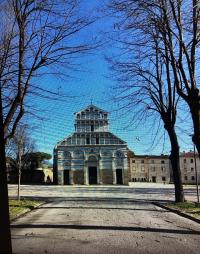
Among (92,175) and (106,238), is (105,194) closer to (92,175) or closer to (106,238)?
(106,238)

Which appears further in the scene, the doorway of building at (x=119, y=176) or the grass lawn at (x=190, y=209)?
the doorway of building at (x=119, y=176)

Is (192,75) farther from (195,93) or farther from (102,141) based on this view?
(102,141)

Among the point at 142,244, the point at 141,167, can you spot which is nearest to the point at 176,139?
the point at 142,244

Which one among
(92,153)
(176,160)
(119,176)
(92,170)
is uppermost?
(92,153)

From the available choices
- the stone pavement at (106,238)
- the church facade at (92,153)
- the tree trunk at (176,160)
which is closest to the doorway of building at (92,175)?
the church facade at (92,153)

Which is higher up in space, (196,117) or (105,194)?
(196,117)

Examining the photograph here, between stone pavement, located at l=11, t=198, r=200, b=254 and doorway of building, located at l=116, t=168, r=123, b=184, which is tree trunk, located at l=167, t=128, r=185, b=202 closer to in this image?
stone pavement, located at l=11, t=198, r=200, b=254

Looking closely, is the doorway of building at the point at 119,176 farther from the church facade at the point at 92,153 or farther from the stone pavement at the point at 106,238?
the stone pavement at the point at 106,238

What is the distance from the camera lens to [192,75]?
14.7m

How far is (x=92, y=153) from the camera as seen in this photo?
301 ft

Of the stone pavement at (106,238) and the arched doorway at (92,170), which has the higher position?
the arched doorway at (92,170)

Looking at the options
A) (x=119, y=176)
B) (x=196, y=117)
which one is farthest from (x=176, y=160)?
(x=119, y=176)

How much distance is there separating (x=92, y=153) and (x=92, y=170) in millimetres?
3502

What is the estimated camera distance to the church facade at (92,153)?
295 ft
